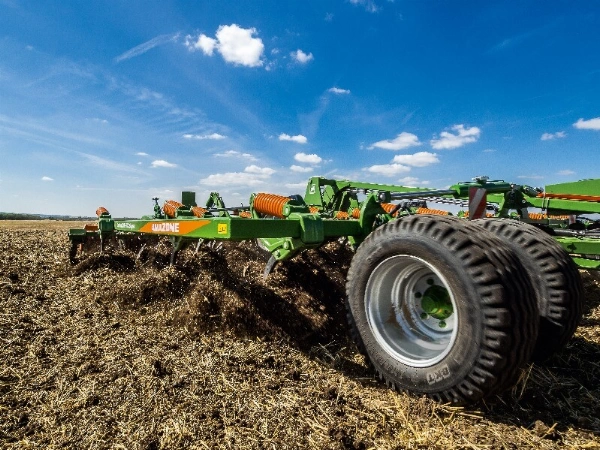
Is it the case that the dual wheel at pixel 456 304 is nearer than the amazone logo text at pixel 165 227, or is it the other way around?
the dual wheel at pixel 456 304

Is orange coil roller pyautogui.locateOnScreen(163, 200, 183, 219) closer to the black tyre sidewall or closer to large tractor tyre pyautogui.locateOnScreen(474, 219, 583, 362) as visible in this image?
the black tyre sidewall

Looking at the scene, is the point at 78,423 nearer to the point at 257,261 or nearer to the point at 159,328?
the point at 159,328

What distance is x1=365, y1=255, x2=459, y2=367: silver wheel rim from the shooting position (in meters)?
2.71

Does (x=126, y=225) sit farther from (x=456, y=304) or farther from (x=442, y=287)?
(x=456, y=304)

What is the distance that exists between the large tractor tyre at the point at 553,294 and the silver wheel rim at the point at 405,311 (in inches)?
36.0

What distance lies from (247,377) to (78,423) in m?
1.09

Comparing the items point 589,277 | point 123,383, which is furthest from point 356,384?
point 589,277

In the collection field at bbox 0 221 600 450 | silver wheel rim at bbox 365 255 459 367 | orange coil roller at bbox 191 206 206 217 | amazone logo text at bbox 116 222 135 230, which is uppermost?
orange coil roller at bbox 191 206 206 217

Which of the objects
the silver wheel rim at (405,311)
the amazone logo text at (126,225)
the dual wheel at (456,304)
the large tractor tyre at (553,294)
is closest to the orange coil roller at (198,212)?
the amazone logo text at (126,225)

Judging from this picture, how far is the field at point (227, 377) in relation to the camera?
7.13ft

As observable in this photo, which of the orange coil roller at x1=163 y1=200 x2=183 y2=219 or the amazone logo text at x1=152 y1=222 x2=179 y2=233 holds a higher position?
the orange coil roller at x1=163 y1=200 x2=183 y2=219

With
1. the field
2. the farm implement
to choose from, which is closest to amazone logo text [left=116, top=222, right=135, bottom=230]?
the farm implement

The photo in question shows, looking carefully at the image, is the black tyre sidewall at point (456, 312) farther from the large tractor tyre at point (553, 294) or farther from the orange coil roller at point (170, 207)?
the orange coil roller at point (170, 207)

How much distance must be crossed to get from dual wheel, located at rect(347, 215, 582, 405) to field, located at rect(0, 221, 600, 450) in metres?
0.24
